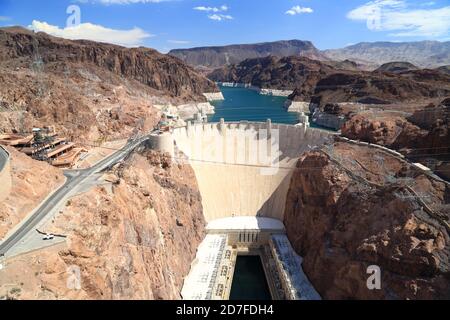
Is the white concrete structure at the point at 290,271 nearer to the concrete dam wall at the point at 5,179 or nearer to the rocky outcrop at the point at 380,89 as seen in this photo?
the concrete dam wall at the point at 5,179

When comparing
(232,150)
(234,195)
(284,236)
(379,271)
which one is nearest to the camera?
(379,271)

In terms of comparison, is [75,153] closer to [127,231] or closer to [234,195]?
[127,231]

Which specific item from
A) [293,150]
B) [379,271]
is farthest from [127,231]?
[293,150]

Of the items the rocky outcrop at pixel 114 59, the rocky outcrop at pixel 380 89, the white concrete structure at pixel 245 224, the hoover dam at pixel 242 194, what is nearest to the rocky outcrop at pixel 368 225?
the white concrete structure at pixel 245 224

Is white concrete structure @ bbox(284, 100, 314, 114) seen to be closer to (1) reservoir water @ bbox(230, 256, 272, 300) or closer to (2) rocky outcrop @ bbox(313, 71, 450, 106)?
(2) rocky outcrop @ bbox(313, 71, 450, 106)

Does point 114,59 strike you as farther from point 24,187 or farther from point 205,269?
point 24,187

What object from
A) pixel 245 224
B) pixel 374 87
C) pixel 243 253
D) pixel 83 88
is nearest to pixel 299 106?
pixel 374 87

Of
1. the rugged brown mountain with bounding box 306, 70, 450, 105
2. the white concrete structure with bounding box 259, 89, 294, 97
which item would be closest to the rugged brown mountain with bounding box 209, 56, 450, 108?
the rugged brown mountain with bounding box 306, 70, 450, 105
